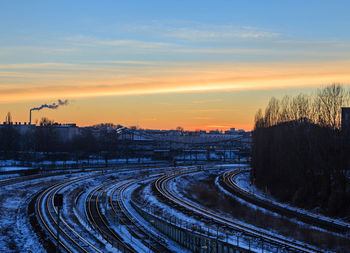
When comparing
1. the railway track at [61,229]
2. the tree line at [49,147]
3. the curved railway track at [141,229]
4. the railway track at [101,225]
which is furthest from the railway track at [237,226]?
the tree line at [49,147]

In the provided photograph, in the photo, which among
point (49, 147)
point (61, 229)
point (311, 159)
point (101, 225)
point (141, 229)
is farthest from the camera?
point (49, 147)

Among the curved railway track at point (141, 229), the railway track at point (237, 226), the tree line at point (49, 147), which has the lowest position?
the curved railway track at point (141, 229)

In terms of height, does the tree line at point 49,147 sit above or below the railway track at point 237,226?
above

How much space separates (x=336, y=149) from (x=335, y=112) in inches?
186

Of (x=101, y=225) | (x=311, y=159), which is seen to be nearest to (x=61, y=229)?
(x=101, y=225)

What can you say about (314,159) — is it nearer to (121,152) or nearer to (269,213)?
(269,213)

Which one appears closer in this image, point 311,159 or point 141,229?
point 141,229

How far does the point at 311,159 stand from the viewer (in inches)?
1497

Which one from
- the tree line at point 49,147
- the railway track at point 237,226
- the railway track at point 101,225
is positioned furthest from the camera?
the tree line at point 49,147

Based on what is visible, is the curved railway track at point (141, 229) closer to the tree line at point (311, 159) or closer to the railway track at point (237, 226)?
the railway track at point (237, 226)

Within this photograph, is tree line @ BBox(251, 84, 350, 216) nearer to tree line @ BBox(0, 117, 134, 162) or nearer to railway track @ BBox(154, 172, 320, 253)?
railway track @ BBox(154, 172, 320, 253)

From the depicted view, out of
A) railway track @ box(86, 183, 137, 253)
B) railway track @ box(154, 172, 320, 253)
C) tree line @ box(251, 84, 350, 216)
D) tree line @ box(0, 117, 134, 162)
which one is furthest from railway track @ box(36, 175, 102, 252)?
tree line @ box(0, 117, 134, 162)

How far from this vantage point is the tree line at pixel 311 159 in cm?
3403

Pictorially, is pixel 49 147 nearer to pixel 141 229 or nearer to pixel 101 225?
pixel 101 225
